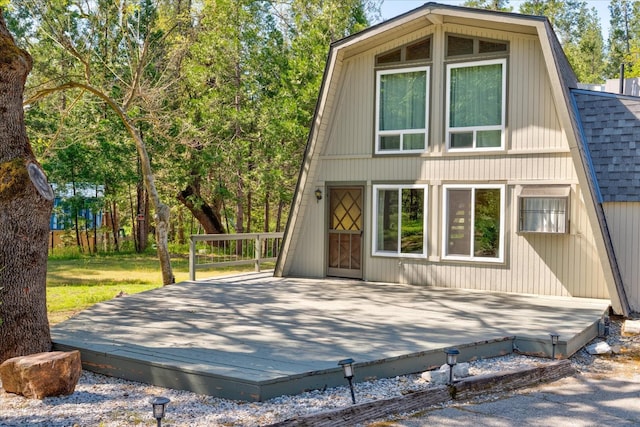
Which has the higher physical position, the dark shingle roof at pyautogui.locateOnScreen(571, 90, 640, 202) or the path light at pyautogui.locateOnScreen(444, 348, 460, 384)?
the dark shingle roof at pyautogui.locateOnScreen(571, 90, 640, 202)

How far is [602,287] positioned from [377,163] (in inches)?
167

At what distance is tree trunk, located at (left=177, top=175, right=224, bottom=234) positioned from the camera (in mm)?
20406

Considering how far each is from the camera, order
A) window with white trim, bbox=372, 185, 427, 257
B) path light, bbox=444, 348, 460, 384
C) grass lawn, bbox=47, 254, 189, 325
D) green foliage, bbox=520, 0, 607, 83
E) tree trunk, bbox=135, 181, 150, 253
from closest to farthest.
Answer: path light, bbox=444, 348, 460, 384
window with white trim, bbox=372, 185, 427, 257
grass lawn, bbox=47, 254, 189, 325
tree trunk, bbox=135, 181, 150, 253
green foliage, bbox=520, 0, 607, 83

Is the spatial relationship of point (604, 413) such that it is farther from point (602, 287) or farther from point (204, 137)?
point (204, 137)

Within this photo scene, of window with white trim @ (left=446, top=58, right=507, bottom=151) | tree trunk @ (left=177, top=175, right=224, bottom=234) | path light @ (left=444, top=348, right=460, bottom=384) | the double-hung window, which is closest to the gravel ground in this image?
path light @ (left=444, top=348, right=460, bottom=384)

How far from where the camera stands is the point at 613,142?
922cm

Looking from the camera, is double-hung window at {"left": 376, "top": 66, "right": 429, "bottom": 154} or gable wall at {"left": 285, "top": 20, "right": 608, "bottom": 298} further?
double-hung window at {"left": 376, "top": 66, "right": 429, "bottom": 154}

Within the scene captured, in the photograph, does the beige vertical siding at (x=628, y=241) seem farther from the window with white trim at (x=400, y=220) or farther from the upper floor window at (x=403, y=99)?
the upper floor window at (x=403, y=99)

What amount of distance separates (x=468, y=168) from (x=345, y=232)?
2.56 m

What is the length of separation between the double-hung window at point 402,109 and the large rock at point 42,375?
7106 millimetres

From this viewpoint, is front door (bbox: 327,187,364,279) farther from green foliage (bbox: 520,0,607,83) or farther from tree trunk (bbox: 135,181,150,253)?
green foliage (bbox: 520,0,607,83)

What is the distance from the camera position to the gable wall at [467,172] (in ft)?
30.2

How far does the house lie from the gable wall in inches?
0.8

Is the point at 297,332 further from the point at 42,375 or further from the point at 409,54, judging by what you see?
the point at 409,54
